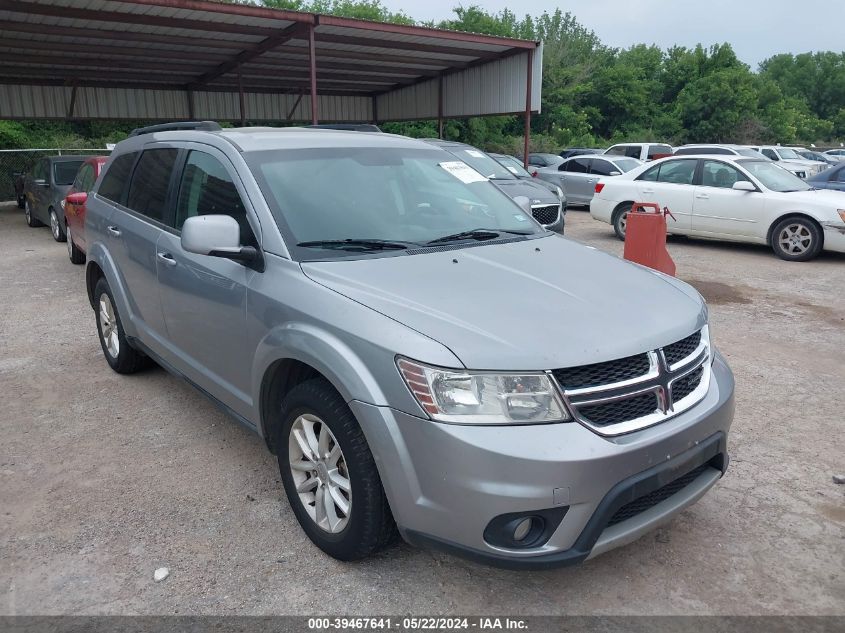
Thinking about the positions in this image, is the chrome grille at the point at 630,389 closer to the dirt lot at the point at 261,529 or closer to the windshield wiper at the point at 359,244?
the dirt lot at the point at 261,529

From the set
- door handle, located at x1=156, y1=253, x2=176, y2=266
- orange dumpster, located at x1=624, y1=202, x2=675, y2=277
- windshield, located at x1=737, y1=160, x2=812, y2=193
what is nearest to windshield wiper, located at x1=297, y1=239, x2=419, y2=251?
door handle, located at x1=156, y1=253, x2=176, y2=266

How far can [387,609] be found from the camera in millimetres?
2656

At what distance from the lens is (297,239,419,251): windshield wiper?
10.3ft

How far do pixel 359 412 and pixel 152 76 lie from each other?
19877 mm

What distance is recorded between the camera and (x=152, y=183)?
175 inches

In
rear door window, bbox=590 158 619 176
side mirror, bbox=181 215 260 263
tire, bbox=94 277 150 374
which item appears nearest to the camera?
side mirror, bbox=181 215 260 263

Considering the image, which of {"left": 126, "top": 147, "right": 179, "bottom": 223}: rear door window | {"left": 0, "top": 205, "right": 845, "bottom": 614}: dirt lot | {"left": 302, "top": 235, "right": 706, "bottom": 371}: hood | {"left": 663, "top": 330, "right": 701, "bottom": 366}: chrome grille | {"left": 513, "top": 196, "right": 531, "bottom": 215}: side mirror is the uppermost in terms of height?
{"left": 126, "top": 147, "right": 179, "bottom": 223}: rear door window

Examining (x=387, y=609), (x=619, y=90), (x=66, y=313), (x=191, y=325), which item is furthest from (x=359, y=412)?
(x=619, y=90)

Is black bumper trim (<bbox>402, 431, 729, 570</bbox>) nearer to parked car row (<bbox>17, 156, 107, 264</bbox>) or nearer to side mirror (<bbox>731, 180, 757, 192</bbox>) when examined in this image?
parked car row (<bbox>17, 156, 107, 264</bbox>)

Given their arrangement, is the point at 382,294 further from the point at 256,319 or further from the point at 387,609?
the point at 387,609

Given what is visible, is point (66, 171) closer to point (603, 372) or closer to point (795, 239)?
point (795, 239)

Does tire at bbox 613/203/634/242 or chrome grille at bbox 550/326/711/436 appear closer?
chrome grille at bbox 550/326/711/436

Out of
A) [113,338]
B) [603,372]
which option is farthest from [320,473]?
[113,338]

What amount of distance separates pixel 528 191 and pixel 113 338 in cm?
671
